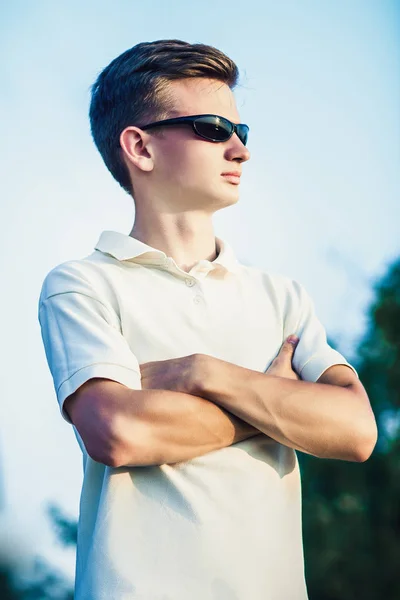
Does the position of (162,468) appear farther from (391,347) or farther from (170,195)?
(391,347)

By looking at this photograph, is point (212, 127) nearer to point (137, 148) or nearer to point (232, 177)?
point (232, 177)

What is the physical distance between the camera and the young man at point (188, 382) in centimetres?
176

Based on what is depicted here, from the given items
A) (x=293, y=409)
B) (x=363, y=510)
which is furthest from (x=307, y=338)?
(x=363, y=510)

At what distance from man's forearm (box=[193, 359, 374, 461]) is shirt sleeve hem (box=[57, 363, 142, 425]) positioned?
0.48 ft

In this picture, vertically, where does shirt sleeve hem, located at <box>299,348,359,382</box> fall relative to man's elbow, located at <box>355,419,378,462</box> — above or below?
above

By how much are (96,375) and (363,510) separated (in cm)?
811

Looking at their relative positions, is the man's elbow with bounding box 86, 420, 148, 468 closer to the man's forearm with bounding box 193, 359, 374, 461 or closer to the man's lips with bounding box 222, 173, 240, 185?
the man's forearm with bounding box 193, 359, 374, 461

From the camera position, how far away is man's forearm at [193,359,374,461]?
1808 mm

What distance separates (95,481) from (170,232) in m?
0.65

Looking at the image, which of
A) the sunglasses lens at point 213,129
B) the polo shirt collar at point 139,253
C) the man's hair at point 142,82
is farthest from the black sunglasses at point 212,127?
the polo shirt collar at point 139,253

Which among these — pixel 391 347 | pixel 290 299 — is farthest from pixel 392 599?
pixel 290 299

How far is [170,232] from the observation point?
2.19 meters

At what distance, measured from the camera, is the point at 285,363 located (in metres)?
2.01

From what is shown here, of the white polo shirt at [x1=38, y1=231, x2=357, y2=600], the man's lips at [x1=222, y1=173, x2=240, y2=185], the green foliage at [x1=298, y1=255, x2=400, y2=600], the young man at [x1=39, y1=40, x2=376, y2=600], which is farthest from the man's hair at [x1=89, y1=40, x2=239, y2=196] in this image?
the green foliage at [x1=298, y1=255, x2=400, y2=600]
